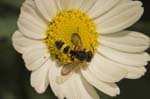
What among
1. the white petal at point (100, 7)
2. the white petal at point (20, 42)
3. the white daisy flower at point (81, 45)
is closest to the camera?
the white petal at point (20, 42)

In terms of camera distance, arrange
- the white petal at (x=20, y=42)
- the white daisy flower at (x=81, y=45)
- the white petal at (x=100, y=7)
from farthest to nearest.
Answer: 1. the white petal at (x=100, y=7)
2. the white daisy flower at (x=81, y=45)
3. the white petal at (x=20, y=42)

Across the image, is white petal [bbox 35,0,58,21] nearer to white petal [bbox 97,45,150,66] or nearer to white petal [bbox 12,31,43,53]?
white petal [bbox 12,31,43,53]

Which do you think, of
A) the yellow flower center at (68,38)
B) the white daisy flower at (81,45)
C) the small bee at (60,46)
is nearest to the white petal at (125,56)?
the white daisy flower at (81,45)

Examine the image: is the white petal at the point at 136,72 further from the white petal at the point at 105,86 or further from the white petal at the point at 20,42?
the white petal at the point at 20,42

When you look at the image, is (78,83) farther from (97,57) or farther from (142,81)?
(142,81)

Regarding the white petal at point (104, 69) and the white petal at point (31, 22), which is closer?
the white petal at point (31, 22)

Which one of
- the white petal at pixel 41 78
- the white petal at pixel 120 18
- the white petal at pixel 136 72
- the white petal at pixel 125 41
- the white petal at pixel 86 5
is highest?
the white petal at pixel 86 5

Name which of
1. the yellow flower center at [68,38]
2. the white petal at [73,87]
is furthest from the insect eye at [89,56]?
the white petal at [73,87]

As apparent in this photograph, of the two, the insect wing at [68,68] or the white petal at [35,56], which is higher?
the white petal at [35,56]
